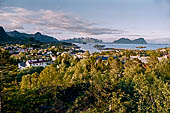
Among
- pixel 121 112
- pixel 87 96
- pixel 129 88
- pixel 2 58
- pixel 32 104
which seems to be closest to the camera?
pixel 121 112

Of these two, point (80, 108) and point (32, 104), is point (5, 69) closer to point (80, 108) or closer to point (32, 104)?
point (32, 104)

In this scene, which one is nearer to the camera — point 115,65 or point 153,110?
point 153,110

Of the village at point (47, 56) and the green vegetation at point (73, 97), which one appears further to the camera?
the village at point (47, 56)

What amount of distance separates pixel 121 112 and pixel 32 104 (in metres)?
8.35

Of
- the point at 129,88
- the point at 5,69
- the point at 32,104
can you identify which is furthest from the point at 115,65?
the point at 5,69

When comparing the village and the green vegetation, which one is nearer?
the green vegetation

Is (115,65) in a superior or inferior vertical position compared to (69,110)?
superior

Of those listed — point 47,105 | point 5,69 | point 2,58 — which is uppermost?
point 2,58

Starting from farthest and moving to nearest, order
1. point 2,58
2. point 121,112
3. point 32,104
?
point 32,104, point 2,58, point 121,112

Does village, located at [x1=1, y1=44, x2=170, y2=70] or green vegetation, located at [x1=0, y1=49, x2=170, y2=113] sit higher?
green vegetation, located at [x1=0, y1=49, x2=170, y2=113]

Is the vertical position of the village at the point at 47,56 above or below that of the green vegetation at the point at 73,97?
below

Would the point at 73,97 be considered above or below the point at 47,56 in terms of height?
above

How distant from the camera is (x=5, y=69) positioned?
13.1 metres

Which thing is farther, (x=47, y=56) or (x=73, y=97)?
(x=47, y=56)
